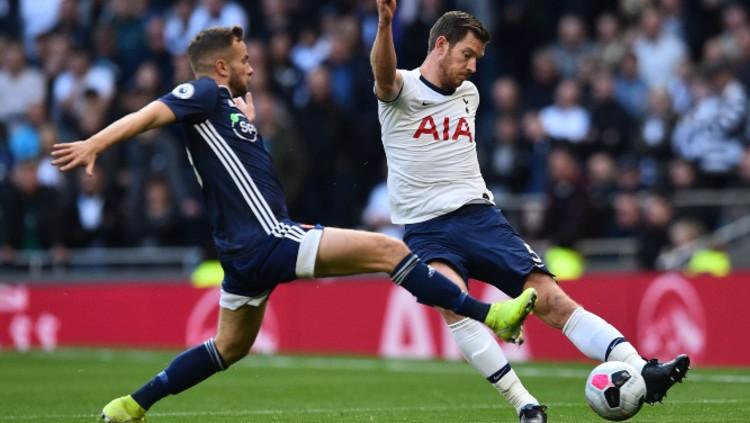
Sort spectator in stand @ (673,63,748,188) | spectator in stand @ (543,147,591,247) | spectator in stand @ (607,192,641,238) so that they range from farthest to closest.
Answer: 1. spectator in stand @ (543,147,591,247)
2. spectator in stand @ (607,192,641,238)
3. spectator in stand @ (673,63,748,188)

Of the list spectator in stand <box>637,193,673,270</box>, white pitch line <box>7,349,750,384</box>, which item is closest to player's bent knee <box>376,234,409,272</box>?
white pitch line <box>7,349,750,384</box>

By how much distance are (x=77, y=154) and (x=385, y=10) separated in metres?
1.95

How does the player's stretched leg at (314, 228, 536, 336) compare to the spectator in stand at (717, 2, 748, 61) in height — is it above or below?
below

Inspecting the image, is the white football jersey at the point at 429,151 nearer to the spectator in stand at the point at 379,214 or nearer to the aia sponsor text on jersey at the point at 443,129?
the aia sponsor text on jersey at the point at 443,129

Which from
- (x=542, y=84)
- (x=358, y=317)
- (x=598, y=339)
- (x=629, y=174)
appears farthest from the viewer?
(x=542, y=84)

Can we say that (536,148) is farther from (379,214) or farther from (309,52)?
(309,52)

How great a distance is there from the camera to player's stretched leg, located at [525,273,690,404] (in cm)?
841

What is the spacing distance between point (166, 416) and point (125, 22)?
42.0 ft

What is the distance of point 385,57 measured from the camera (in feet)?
29.1

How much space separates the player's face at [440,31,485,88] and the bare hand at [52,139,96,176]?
246cm

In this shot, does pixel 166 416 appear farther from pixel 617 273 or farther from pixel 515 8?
pixel 515 8

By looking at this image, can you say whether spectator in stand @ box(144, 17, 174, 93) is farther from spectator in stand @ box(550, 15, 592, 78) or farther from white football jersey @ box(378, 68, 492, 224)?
white football jersey @ box(378, 68, 492, 224)

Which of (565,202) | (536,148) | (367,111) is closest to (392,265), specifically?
(565,202)

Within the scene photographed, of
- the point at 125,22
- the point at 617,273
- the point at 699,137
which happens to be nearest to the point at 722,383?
the point at 617,273
